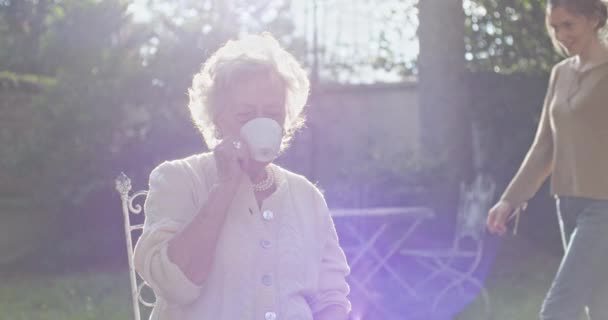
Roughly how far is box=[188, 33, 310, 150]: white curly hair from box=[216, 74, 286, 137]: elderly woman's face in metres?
0.02

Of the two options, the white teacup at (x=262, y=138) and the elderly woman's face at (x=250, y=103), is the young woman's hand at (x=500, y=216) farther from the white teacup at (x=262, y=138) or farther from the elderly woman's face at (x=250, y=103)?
the white teacup at (x=262, y=138)

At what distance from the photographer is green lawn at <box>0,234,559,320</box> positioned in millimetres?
5977

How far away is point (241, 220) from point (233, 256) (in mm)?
101

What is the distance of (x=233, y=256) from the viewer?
2.08 m

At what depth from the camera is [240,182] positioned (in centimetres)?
206

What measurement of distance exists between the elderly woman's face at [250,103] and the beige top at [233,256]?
12 centimetres

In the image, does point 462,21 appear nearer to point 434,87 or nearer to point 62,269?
point 434,87

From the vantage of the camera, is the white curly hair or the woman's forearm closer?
the woman's forearm

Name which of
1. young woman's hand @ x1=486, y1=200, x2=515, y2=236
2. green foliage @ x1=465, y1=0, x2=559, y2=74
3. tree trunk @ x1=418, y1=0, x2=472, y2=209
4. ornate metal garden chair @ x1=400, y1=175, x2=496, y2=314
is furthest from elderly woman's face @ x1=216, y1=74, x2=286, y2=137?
green foliage @ x1=465, y1=0, x2=559, y2=74

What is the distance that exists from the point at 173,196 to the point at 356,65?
10216 millimetres

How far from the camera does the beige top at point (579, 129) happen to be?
3.03 meters

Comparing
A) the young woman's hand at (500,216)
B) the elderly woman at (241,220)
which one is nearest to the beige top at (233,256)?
the elderly woman at (241,220)

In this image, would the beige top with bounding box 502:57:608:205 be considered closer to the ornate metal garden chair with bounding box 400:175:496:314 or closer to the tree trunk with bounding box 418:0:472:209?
the ornate metal garden chair with bounding box 400:175:496:314

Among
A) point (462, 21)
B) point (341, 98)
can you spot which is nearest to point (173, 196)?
point (462, 21)
